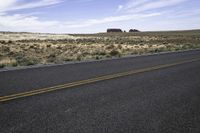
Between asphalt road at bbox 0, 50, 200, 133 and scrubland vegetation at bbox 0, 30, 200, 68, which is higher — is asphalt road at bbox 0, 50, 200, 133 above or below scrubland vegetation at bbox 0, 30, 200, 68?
above

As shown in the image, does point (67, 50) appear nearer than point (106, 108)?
No

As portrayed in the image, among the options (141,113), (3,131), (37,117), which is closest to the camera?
(3,131)

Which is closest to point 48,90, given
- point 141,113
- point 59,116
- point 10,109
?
point 10,109

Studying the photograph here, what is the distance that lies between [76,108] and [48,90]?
7.17 ft

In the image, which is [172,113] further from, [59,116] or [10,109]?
[10,109]

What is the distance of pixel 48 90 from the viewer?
8.30 meters

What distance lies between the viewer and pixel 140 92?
8.14m

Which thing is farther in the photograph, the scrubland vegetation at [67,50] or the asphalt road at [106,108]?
the scrubland vegetation at [67,50]

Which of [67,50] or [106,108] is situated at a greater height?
[106,108]

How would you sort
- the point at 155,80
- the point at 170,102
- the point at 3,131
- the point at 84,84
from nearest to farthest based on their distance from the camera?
the point at 3,131 < the point at 170,102 < the point at 84,84 < the point at 155,80

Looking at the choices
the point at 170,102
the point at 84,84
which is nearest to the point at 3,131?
the point at 170,102

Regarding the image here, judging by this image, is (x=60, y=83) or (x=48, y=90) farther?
(x=60, y=83)

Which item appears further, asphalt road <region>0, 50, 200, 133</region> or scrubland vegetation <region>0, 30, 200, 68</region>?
scrubland vegetation <region>0, 30, 200, 68</region>

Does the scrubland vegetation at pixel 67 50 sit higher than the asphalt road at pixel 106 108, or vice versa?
the asphalt road at pixel 106 108
